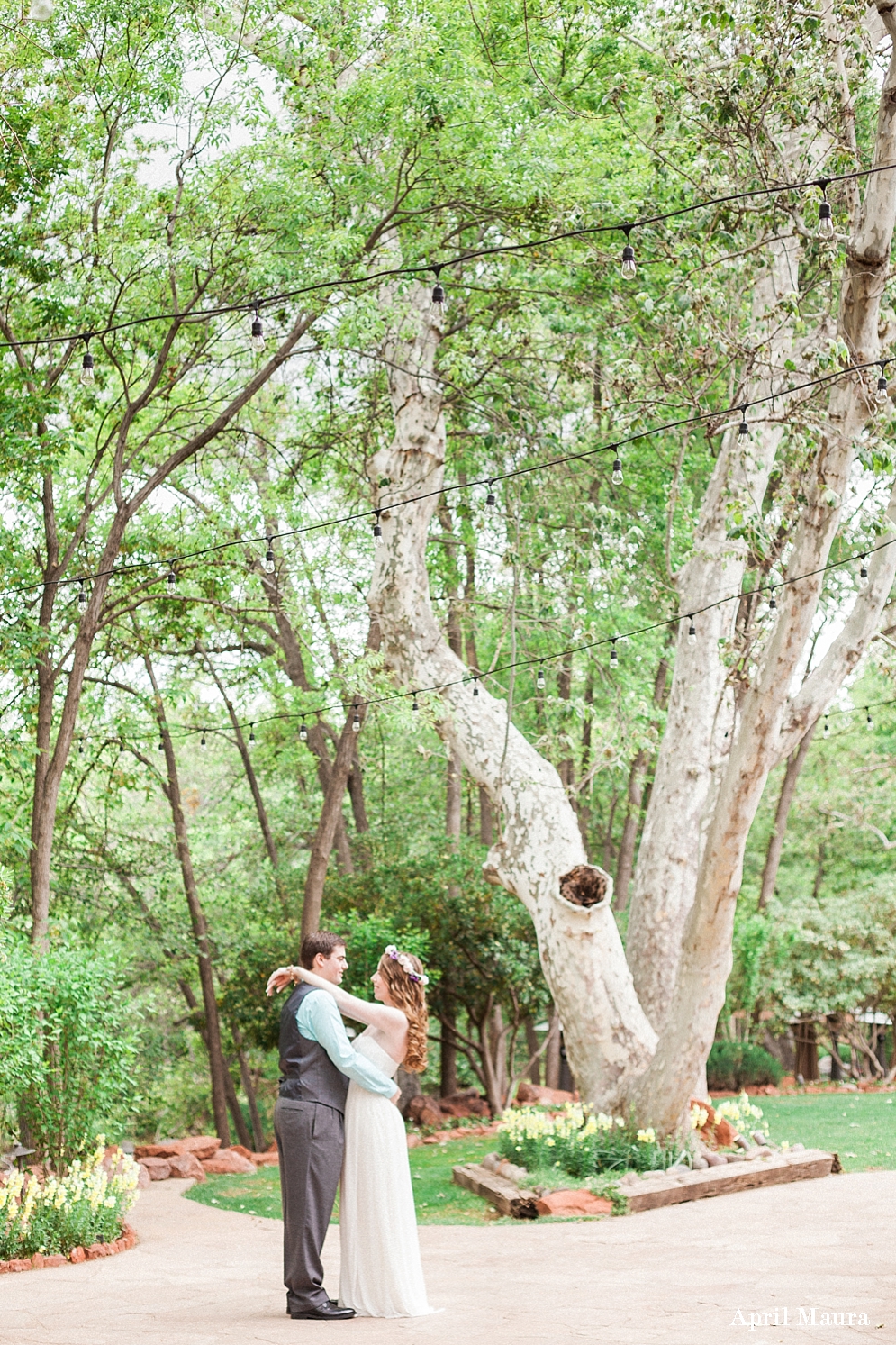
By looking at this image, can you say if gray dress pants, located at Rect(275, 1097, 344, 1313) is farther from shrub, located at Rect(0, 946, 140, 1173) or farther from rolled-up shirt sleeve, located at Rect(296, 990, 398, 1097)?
shrub, located at Rect(0, 946, 140, 1173)

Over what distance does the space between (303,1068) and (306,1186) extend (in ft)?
1.45

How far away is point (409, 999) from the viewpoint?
5027 millimetres

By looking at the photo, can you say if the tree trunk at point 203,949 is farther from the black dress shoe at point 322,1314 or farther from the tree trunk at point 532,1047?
the black dress shoe at point 322,1314

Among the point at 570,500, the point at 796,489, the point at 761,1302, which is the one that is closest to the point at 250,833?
the point at 570,500

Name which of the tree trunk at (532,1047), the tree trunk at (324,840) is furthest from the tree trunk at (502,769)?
the tree trunk at (532,1047)

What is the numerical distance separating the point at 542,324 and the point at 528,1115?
8.08m

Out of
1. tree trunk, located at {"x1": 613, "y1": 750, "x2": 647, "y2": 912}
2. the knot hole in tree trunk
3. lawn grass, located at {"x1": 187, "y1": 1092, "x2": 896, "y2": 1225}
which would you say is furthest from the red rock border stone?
tree trunk, located at {"x1": 613, "y1": 750, "x2": 647, "y2": 912}

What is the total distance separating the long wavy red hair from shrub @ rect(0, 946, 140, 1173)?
2931 millimetres

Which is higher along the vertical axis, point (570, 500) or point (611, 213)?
point (611, 213)

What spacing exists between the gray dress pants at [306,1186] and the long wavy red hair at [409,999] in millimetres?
396

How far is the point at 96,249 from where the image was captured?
9.07 metres

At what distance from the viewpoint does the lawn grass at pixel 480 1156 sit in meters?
8.50

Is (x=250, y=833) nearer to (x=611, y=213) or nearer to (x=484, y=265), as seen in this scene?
(x=484, y=265)

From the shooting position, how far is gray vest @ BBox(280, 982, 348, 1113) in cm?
486
